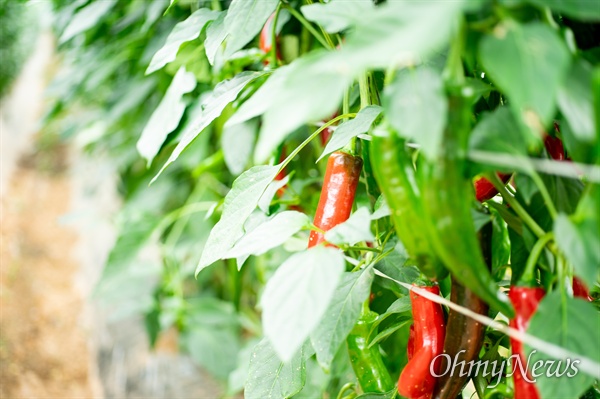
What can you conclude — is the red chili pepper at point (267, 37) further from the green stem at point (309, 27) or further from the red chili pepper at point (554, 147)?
the red chili pepper at point (554, 147)

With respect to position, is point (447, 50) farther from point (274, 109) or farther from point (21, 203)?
point (21, 203)

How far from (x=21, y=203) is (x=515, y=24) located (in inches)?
92.1

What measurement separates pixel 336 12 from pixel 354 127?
0.10 metres

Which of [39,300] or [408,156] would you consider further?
[39,300]

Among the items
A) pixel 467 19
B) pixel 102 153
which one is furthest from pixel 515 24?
pixel 102 153

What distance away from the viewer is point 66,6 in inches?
40.3

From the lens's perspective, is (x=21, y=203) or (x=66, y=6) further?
(x=21, y=203)

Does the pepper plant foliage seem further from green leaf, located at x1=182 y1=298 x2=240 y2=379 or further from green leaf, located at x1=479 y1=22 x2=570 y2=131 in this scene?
green leaf, located at x1=182 y1=298 x2=240 y2=379

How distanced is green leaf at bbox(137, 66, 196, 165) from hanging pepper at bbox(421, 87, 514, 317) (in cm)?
40

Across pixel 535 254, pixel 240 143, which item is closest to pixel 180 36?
pixel 240 143

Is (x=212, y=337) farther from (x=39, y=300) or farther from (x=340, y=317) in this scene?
(x=340, y=317)

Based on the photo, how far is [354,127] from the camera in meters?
0.46

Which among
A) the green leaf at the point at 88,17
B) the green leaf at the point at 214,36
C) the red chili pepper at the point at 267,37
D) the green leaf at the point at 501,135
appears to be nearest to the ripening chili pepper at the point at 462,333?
the green leaf at the point at 501,135

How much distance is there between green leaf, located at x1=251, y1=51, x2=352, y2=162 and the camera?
27cm
